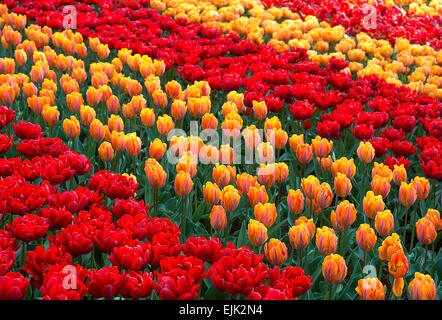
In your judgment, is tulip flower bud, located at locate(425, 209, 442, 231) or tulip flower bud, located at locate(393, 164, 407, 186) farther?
tulip flower bud, located at locate(393, 164, 407, 186)

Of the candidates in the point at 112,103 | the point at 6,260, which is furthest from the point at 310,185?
the point at 112,103

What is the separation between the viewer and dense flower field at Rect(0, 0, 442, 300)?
222 cm

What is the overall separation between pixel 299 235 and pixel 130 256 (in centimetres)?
82

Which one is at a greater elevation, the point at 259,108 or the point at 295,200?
the point at 259,108

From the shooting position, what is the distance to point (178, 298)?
2.03 metres

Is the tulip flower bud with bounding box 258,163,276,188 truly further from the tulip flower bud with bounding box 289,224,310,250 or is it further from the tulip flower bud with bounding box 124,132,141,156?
the tulip flower bud with bounding box 124,132,141,156

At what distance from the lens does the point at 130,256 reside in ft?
7.21

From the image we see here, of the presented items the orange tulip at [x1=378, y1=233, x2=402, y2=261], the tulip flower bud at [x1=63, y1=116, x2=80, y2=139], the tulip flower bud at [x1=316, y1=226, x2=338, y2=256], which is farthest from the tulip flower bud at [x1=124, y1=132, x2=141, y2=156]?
the orange tulip at [x1=378, y1=233, x2=402, y2=261]

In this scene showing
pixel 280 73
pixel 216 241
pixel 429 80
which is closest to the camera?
pixel 216 241

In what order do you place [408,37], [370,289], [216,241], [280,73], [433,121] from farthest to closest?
[408,37]
[280,73]
[433,121]
[216,241]
[370,289]

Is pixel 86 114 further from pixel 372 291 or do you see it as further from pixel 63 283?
pixel 372 291
